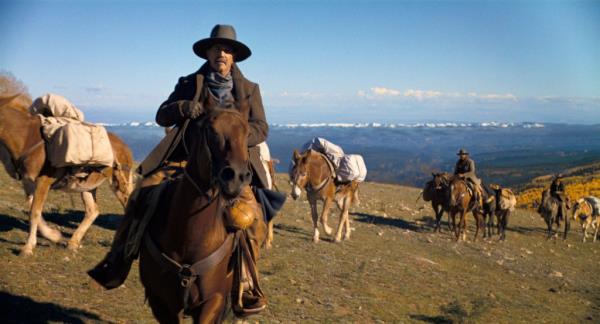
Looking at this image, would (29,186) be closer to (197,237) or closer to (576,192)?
(197,237)

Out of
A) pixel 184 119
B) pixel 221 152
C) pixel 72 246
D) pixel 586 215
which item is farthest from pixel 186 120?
pixel 586 215

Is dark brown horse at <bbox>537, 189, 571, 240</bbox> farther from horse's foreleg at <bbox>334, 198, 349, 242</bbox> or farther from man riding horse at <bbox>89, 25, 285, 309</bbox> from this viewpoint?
man riding horse at <bbox>89, 25, 285, 309</bbox>

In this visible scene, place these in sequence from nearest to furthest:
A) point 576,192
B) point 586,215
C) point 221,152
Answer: point 221,152 → point 586,215 → point 576,192

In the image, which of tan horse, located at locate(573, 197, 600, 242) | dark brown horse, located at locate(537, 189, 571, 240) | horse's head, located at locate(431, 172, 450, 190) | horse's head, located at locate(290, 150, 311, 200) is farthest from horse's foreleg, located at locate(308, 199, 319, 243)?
tan horse, located at locate(573, 197, 600, 242)

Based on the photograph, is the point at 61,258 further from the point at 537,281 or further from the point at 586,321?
the point at 537,281

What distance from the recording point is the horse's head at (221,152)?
10.2 feet

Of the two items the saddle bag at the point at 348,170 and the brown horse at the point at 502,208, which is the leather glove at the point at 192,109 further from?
the brown horse at the point at 502,208

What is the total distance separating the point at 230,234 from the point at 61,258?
5.41 m

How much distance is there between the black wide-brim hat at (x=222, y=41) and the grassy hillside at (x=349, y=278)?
274cm

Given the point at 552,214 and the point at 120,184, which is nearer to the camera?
the point at 120,184

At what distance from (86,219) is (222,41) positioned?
624 centimetres

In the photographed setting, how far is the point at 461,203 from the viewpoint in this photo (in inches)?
736

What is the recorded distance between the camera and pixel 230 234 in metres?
4.28

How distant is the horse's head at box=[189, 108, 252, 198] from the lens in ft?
10.2
